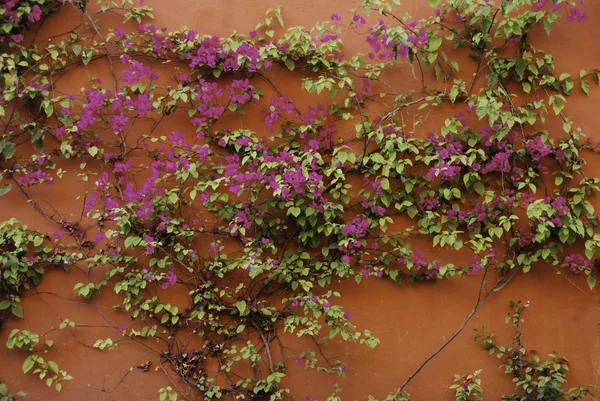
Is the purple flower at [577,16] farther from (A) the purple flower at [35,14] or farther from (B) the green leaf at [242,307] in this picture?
(A) the purple flower at [35,14]

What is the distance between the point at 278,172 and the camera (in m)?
3.66

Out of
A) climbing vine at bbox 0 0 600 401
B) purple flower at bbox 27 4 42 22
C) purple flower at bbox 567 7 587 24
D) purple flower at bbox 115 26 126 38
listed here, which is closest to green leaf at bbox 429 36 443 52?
climbing vine at bbox 0 0 600 401

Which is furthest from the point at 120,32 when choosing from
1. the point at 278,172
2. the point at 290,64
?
the point at 278,172

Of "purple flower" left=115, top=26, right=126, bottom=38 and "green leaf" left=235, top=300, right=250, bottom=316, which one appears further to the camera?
"purple flower" left=115, top=26, right=126, bottom=38

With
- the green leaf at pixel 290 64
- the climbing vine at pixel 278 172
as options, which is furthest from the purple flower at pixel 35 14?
the green leaf at pixel 290 64

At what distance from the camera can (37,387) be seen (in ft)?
12.2

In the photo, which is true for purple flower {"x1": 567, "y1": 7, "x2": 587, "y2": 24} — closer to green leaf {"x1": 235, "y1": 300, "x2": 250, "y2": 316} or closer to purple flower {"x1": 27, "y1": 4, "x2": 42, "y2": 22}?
green leaf {"x1": 235, "y1": 300, "x2": 250, "y2": 316}

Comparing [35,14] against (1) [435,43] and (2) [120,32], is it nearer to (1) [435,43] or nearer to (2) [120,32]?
(2) [120,32]

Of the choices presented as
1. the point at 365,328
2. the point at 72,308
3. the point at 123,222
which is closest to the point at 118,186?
the point at 123,222

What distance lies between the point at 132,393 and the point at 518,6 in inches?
120

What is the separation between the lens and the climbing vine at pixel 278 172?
3678 mm

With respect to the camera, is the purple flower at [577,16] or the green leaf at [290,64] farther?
the green leaf at [290,64]

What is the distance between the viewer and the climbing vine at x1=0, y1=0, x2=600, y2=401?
3678 millimetres

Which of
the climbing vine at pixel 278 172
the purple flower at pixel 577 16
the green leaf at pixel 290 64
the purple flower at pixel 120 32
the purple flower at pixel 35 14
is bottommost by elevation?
the climbing vine at pixel 278 172
